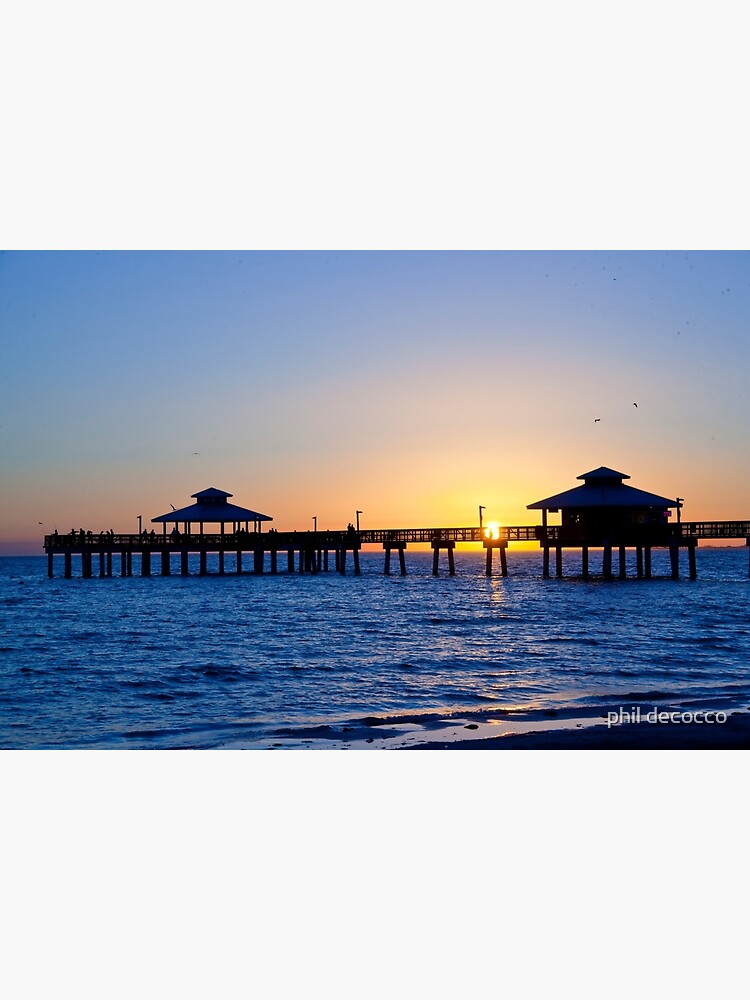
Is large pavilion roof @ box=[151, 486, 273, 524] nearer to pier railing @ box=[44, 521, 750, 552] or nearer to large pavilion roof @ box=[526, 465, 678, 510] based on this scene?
pier railing @ box=[44, 521, 750, 552]

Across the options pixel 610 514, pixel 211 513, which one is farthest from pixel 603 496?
pixel 211 513

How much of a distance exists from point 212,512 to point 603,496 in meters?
21.3

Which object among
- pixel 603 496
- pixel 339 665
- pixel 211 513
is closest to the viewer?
pixel 339 665

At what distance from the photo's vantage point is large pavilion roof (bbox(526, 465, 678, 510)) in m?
39.6

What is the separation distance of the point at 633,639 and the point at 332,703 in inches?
395

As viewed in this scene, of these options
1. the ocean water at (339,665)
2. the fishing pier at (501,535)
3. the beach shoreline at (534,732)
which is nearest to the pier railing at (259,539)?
the fishing pier at (501,535)

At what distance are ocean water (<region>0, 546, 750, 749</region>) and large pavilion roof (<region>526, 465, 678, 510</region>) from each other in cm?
529

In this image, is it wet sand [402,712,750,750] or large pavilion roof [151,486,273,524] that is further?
large pavilion roof [151,486,273,524]

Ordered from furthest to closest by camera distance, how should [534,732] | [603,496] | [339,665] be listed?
[603,496] → [339,665] → [534,732]

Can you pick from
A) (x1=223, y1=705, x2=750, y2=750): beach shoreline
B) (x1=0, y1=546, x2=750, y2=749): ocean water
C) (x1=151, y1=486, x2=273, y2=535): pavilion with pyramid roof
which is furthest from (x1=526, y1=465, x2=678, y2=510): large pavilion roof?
(x1=223, y1=705, x2=750, y2=750): beach shoreline

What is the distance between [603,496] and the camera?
40.1 meters

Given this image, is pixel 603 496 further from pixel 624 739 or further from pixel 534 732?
pixel 624 739

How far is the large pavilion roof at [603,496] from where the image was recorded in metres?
39.6
